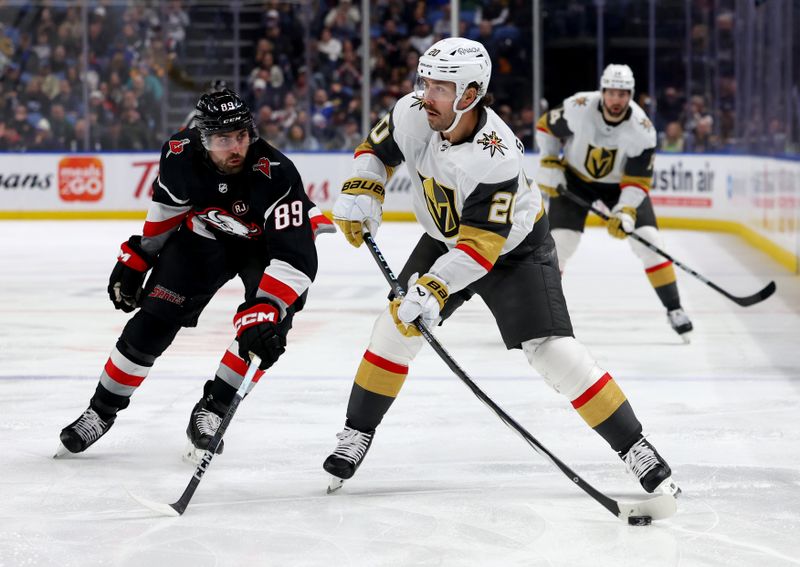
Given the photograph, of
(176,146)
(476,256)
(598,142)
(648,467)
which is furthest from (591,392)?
(598,142)

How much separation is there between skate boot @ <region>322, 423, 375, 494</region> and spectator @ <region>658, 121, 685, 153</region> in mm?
8463

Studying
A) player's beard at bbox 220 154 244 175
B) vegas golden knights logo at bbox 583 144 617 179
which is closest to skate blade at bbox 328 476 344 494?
player's beard at bbox 220 154 244 175

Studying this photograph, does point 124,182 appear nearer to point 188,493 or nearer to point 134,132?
point 134,132

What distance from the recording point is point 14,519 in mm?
2738

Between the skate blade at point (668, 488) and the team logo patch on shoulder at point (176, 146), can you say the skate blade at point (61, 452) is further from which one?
the skate blade at point (668, 488)

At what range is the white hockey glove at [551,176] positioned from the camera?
5629 millimetres

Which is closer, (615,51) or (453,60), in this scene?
(453,60)

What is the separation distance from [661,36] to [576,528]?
9.38 meters

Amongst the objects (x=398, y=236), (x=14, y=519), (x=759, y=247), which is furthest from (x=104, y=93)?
(x=14, y=519)

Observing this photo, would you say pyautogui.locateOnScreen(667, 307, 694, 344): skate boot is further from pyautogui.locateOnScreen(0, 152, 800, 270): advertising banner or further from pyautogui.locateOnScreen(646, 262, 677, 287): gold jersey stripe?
pyautogui.locateOnScreen(0, 152, 800, 270): advertising banner

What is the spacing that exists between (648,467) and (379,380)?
2.05 feet

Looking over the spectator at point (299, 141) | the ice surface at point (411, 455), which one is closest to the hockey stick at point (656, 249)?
the ice surface at point (411, 455)

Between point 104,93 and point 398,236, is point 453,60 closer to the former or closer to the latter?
point 398,236

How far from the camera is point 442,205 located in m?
2.91
